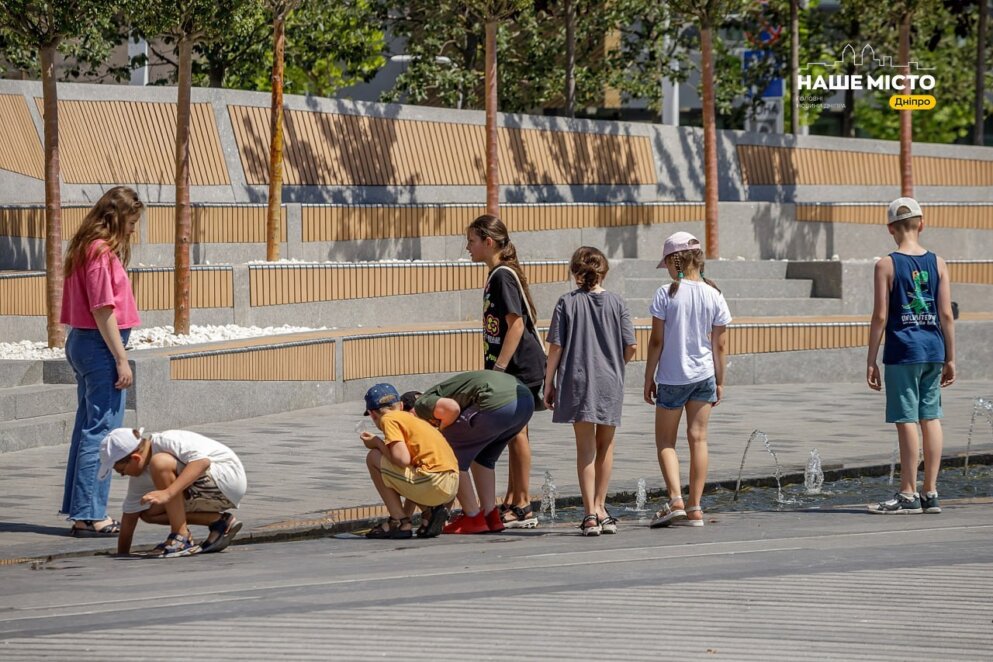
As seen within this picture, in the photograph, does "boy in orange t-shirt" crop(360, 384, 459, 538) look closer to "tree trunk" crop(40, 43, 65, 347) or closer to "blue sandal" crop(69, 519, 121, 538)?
"blue sandal" crop(69, 519, 121, 538)

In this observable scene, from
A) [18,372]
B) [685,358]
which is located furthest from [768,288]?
[685,358]

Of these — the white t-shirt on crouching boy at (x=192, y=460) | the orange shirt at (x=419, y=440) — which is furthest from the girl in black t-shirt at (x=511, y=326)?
the white t-shirt on crouching boy at (x=192, y=460)

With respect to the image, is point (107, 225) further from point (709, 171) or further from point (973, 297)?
point (973, 297)

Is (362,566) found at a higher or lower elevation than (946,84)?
lower

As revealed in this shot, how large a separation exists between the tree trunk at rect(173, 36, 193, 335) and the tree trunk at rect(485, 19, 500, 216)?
17.5ft

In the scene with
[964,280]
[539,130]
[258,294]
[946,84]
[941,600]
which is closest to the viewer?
[941,600]

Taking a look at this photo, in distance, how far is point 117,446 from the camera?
737 centimetres

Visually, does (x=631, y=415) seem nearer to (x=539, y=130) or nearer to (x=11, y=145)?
(x=11, y=145)

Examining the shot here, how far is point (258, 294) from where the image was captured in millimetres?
15547

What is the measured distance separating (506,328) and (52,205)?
5912mm

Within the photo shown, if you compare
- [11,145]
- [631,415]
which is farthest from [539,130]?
[631,415]

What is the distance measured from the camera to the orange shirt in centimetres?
796

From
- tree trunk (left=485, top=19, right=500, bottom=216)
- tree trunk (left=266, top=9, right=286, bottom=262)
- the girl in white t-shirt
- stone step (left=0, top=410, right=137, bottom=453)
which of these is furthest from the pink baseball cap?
tree trunk (left=485, top=19, right=500, bottom=216)

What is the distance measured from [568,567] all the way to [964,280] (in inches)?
599
